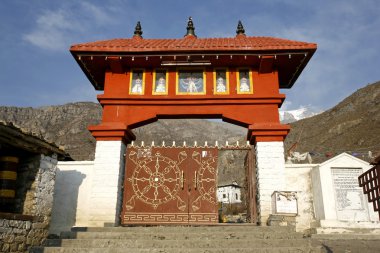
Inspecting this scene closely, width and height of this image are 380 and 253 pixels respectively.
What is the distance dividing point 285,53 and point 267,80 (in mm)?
1030

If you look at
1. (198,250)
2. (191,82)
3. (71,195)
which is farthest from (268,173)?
A: (71,195)

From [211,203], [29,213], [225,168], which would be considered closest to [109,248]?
[29,213]

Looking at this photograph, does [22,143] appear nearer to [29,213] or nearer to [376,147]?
[29,213]

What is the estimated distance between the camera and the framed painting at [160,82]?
Answer: 11922mm

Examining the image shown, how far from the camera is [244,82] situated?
39.2 feet

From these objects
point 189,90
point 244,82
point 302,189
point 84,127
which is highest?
point 84,127

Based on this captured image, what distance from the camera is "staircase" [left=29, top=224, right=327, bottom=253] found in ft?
25.0

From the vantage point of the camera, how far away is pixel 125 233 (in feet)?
28.5

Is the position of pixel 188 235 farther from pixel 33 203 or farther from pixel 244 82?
pixel 244 82

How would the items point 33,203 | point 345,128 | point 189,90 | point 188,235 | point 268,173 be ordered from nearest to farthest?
point 188,235
point 33,203
point 268,173
point 189,90
point 345,128

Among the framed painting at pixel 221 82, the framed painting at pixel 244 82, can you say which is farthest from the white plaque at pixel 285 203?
the framed painting at pixel 221 82

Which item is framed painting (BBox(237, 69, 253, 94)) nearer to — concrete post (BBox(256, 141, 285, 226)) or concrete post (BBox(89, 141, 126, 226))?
concrete post (BBox(256, 141, 285, 226))

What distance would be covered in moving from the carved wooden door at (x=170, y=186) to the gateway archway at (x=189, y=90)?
1.37 feet

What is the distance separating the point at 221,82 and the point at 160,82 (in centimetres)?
202
